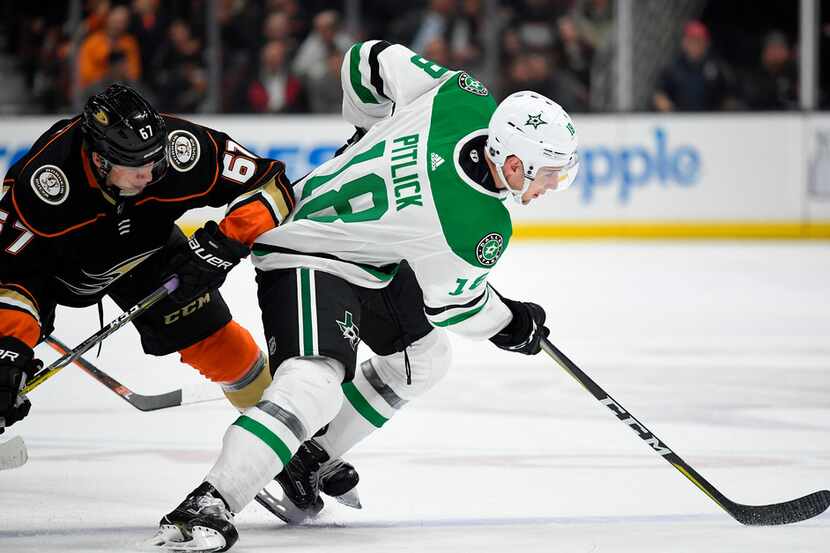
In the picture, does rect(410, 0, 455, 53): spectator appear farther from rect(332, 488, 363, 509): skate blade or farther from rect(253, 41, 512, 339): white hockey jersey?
rect(332, 488, 363, 509): skate blade

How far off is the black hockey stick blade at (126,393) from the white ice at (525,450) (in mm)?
110

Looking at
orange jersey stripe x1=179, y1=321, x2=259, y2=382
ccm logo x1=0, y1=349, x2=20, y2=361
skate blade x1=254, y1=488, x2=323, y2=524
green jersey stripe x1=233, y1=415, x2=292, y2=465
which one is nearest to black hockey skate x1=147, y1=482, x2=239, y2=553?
green jersey stripe x1=233, y1=415, x2=292, y2=465

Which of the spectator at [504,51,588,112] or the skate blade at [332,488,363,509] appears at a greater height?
the skate blade at [332,488,363,509]

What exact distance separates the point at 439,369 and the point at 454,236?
0.49 meters

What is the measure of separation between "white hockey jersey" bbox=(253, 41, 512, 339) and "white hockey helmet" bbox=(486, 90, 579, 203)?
8 centimetres

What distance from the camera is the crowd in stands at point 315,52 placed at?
8914 mm

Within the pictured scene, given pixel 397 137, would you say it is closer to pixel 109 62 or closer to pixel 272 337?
pixel 272 337

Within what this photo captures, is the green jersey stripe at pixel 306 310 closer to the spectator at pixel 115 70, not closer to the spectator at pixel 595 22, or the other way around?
the spectator at pixel 115 70

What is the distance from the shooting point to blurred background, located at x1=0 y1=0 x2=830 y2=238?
29.3 ft

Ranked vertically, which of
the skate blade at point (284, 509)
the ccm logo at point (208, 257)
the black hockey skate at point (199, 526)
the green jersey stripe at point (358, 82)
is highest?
the green jersey stripe at point (358, 82)

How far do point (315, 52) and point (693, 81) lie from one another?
8.68ft

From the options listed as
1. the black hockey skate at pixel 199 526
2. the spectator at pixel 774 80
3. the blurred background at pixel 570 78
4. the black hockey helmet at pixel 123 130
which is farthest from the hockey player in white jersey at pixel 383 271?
the spectator at pixel 774 80

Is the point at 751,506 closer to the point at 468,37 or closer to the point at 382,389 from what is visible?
the point at 382,389

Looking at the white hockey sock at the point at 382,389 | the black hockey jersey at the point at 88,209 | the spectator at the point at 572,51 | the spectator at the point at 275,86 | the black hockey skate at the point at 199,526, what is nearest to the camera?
the black hockey skate at the point at 199,526
